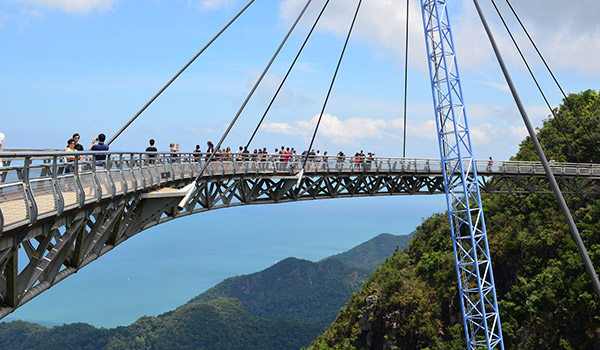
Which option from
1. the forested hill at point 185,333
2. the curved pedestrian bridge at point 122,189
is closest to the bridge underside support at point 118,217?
the curved pedestrian bridge at point 122,189

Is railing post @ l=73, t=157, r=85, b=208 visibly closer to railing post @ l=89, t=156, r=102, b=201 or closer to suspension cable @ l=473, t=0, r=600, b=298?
railing post @ l=89, t=156, r=102, b=201

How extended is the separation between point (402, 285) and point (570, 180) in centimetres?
1692

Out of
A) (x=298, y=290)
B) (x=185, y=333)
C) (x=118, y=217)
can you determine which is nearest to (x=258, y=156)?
(x=118, y=217)

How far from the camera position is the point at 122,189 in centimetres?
1443

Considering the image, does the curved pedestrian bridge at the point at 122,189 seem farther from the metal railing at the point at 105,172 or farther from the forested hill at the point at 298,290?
the forested hill at the point at 298,290

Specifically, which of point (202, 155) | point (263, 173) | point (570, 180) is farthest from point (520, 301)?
point (202, 155)

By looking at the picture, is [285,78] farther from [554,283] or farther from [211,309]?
[211,309]

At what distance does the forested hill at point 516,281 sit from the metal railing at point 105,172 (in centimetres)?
988

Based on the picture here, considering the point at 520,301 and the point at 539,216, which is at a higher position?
the point at 539,216

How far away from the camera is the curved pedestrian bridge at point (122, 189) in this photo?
9562mm

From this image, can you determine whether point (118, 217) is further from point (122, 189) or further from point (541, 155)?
point (541, 155)

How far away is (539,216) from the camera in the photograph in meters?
47.2

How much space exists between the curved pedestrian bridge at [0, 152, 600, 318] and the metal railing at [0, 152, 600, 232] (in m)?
0.02

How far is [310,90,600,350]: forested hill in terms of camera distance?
3753cm
